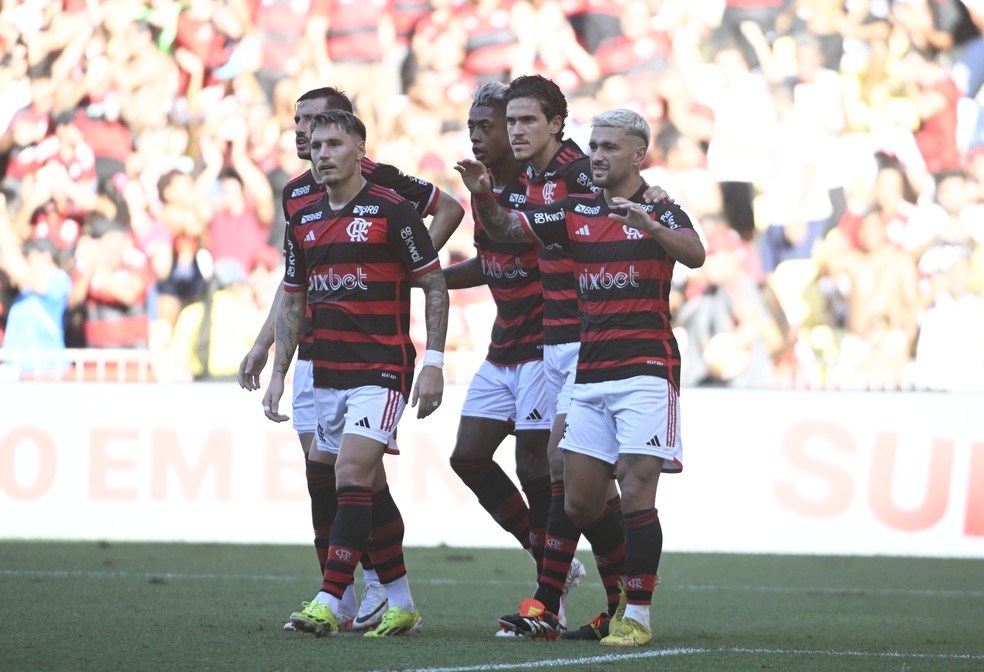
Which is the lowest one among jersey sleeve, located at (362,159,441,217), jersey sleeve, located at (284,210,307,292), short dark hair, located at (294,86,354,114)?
jersey sleeve, located at (284,210,307,292)

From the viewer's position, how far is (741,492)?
9.91 meters

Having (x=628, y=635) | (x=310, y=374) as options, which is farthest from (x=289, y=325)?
(x=628, y=635)

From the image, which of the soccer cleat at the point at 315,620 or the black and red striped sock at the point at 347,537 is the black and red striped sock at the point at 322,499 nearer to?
the black and red striped sock at the point at 347,537

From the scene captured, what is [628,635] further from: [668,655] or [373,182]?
[373,182]

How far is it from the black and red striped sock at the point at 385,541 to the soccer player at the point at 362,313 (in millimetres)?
44

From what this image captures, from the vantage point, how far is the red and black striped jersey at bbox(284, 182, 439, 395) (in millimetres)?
5289

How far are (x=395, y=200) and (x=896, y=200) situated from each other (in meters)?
8.29

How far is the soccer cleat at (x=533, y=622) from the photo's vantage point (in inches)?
203

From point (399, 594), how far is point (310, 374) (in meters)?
1.09

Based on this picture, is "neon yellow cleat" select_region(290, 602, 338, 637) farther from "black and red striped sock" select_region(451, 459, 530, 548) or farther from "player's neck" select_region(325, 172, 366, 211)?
"player's neck" select_region(325, 172, 366, 211)

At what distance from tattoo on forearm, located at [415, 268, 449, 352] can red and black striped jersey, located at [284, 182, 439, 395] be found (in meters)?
0.05

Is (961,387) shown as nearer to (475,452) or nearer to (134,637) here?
(475,452)

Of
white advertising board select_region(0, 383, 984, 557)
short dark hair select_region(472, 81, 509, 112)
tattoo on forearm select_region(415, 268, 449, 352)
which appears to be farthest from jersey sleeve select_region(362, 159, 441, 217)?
white advertising board select_region(0, 383, 984, 557)

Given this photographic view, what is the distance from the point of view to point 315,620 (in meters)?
4.96
